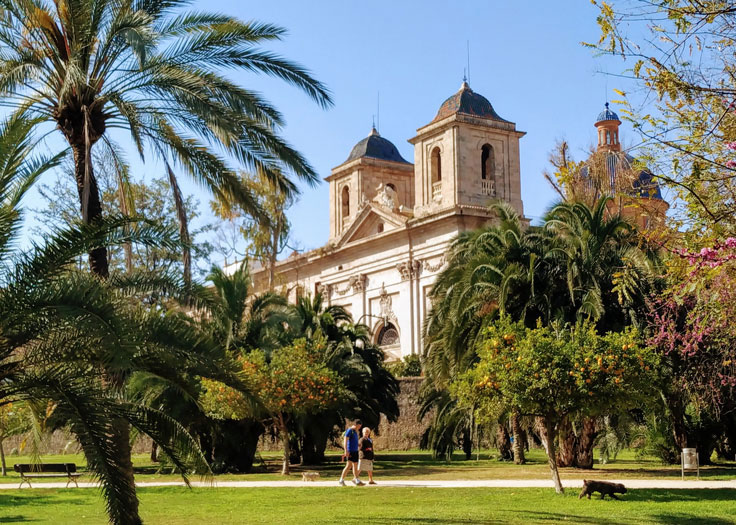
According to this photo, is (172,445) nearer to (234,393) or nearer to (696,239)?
(696,239)

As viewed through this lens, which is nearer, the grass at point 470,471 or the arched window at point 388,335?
the grass at point 470,471

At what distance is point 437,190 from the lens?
48.9 metres

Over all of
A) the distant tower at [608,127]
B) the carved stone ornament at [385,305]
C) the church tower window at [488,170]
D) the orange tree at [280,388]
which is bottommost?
the orange tree at [280,388]

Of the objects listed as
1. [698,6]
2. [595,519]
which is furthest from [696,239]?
[595,519]

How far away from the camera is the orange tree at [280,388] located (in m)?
23.1

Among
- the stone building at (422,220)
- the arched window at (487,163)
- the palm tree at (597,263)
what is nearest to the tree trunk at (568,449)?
the palm tree at (597,263)

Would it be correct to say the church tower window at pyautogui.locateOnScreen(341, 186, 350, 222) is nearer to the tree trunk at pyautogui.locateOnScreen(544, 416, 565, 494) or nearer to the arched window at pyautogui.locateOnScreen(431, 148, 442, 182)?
the arched window at pyautogui.locateOnScreen(431, 148, 442, 182)

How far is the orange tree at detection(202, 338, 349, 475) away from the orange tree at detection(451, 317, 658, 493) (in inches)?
271

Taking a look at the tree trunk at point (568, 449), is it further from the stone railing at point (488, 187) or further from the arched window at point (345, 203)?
the arched window at point (345, 203)

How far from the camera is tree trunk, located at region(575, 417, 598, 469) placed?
2334 centimetres

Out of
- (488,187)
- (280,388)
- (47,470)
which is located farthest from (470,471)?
(488,187)

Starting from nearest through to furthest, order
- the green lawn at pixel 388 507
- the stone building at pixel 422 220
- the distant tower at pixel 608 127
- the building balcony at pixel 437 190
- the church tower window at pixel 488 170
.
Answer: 1. the green lawn at pixel 388 507
2. the stone building at pixel 422 220
3. the church tower window at pixel 488 170
4. the building balcony at pixel 437 190
5. the distant tower at pixel 608 127

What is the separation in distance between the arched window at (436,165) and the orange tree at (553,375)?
32355 mm

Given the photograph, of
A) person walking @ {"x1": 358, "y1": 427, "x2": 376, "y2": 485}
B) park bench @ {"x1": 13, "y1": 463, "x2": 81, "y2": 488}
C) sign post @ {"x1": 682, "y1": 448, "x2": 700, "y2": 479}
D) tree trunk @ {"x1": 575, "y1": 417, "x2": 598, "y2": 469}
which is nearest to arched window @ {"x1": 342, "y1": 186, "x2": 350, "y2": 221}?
park bench @ {"x1": 13, "y1": 463, "x2": 81, "y2": 488}
